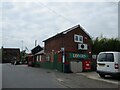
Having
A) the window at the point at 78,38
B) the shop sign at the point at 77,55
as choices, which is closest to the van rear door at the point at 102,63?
the shop sign at the point at 77,55

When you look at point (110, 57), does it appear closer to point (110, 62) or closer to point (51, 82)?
point (110, 62)

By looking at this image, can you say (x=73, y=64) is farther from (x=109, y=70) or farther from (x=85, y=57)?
(x=109, y=70)

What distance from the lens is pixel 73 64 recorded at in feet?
85.5

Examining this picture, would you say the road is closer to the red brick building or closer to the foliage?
the red brick building

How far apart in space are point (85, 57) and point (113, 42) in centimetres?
977

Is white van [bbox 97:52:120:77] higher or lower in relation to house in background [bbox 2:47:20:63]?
lower

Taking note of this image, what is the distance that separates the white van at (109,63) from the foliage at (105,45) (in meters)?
19.9

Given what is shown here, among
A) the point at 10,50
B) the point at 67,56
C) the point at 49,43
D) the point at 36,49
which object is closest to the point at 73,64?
the point at 67,56

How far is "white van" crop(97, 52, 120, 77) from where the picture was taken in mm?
16031

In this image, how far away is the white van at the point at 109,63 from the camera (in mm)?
16031

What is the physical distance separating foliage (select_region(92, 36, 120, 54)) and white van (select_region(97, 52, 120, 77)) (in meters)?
19.9

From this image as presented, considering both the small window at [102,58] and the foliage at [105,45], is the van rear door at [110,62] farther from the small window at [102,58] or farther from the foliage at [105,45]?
the foliage at [105,45]

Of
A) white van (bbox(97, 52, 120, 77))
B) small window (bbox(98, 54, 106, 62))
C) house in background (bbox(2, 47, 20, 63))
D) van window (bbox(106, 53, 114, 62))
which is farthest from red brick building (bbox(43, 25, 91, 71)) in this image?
house in background (bbox(2, 47, 20, 63))

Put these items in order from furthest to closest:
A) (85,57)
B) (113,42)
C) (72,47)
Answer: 1. (113,42)
2. (72,47)
3. (85,57)
